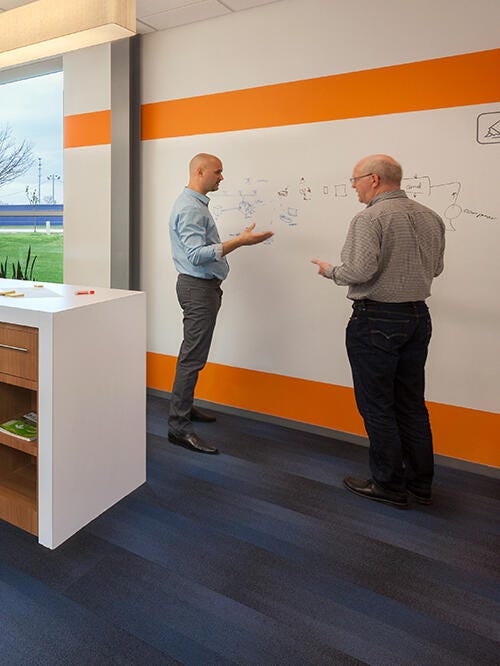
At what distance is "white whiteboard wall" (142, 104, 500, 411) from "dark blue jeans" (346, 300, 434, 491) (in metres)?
0.56

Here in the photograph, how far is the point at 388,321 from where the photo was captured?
90.5 inches

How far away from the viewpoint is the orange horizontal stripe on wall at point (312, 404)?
2855mm

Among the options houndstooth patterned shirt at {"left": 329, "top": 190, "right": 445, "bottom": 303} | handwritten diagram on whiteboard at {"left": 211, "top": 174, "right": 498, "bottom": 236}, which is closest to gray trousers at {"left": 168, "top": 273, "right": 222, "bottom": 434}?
handwritten diagram on whiteboard at {"left": 211, "top": 174, "right": 498, "bottom": 236}

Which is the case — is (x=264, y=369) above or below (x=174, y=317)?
below

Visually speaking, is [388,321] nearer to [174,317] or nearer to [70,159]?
[174,317]

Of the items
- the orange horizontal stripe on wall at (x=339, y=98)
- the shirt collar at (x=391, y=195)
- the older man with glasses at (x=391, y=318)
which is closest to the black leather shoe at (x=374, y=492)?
the older man with glasses at (x=391, y=318)

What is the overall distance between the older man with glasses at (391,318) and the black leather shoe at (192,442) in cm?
91

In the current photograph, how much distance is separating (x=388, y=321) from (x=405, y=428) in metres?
0.56

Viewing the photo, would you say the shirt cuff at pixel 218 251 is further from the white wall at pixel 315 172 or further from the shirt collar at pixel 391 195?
the shirt collar at pixel 391 195

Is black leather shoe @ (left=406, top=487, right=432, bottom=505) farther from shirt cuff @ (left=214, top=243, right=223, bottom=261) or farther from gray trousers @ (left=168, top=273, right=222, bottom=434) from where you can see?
shirt cuff @ (left=214, top=243, right=223, bottom=261)

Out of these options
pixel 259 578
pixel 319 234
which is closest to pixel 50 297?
pixel 259 578

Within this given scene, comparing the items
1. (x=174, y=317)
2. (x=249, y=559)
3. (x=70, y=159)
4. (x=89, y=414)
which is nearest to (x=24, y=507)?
(x=89, y=414)

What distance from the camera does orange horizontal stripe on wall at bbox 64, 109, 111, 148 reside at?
4.05m

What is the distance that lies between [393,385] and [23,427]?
168 cm
